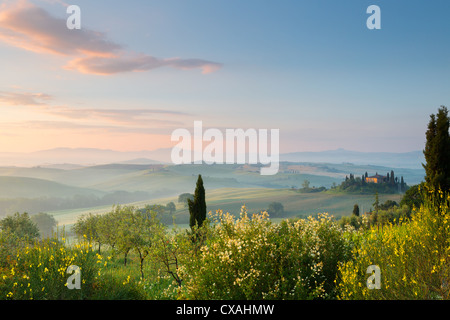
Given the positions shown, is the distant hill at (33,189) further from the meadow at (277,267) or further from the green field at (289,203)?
the meadow at (277,267)

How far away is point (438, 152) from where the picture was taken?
16.7m

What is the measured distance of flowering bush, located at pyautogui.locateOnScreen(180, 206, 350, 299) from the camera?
7.90 m

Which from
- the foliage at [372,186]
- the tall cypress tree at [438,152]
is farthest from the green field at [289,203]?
the tall cypress tree at [438,152]

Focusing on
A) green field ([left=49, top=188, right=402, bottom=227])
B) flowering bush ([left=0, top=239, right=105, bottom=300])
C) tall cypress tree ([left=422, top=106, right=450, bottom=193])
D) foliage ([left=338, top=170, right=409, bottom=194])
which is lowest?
green field ([left=49, top=188, right=402, bottom=227])

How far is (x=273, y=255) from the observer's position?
8.36 metres

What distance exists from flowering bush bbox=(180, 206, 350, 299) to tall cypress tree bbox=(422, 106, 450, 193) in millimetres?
9384

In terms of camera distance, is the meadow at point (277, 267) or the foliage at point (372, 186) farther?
the foliage at point (372, 186)

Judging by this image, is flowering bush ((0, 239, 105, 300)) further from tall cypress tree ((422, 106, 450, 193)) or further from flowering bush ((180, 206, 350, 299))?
tall cypress tree ((422, 106, 450, 193))

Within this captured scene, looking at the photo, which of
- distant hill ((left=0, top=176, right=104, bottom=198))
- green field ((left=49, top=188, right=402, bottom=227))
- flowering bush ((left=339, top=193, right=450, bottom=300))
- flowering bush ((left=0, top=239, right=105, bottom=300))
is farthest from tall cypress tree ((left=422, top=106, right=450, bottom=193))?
distant hill ((left=0, top=176, right=104, bottom=198))

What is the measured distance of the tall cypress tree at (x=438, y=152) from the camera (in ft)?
52.6

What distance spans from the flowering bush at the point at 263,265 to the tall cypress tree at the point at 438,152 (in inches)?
369

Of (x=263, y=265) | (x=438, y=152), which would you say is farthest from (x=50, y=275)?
(x=438, y=152)

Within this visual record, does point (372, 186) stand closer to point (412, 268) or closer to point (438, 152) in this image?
point (438, 152)
